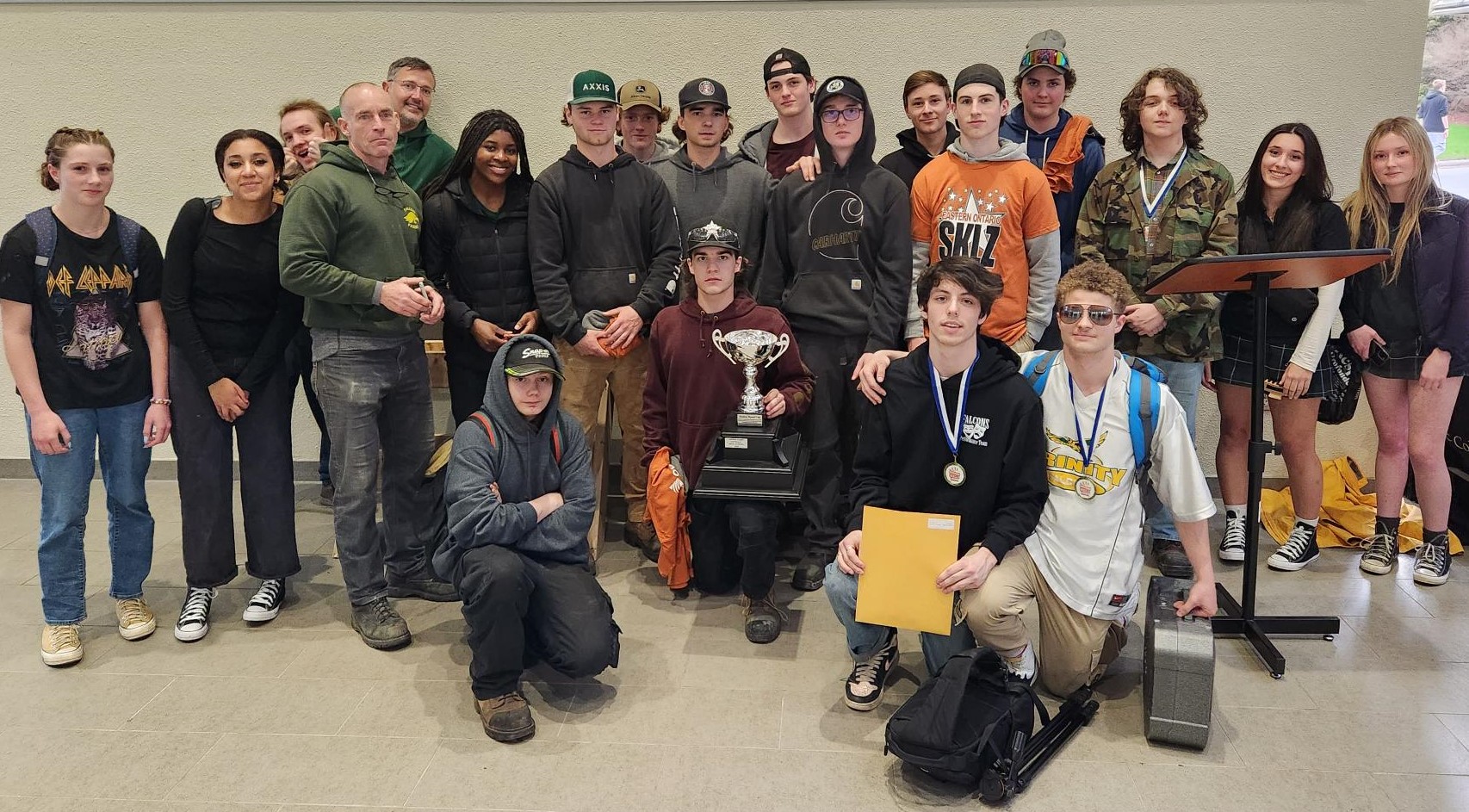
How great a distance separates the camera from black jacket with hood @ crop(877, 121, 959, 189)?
4.08 m

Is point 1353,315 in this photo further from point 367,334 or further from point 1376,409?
point 367,334

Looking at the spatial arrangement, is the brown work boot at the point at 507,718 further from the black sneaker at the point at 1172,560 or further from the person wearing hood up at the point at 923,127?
the black sneaker at the point at 1172,560

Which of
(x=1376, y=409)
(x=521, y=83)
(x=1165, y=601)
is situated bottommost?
(x=1165, y=601)

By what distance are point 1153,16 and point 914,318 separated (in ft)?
8.01

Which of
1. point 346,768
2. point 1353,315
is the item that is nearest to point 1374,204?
point 1353,315

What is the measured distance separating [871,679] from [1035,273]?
64.3 inches

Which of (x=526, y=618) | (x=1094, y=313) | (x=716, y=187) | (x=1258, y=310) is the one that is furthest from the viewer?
(x=716, y=187)

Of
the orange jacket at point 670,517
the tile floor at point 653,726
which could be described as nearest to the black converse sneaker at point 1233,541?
the tile floor at point 653,726

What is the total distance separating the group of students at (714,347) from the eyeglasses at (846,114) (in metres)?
0.01

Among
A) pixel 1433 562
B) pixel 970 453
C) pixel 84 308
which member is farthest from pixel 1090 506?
pixel 84 308

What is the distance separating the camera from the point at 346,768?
8.97ft

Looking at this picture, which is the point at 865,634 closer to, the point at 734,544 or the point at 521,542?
the point at 734,544

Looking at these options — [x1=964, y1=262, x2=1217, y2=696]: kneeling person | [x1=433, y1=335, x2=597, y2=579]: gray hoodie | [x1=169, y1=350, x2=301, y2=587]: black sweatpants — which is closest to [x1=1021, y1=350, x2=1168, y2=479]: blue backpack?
[x1=964, y1=262, x2=1217, y2=696]: kneeling person

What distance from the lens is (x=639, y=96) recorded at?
14.1 ft
